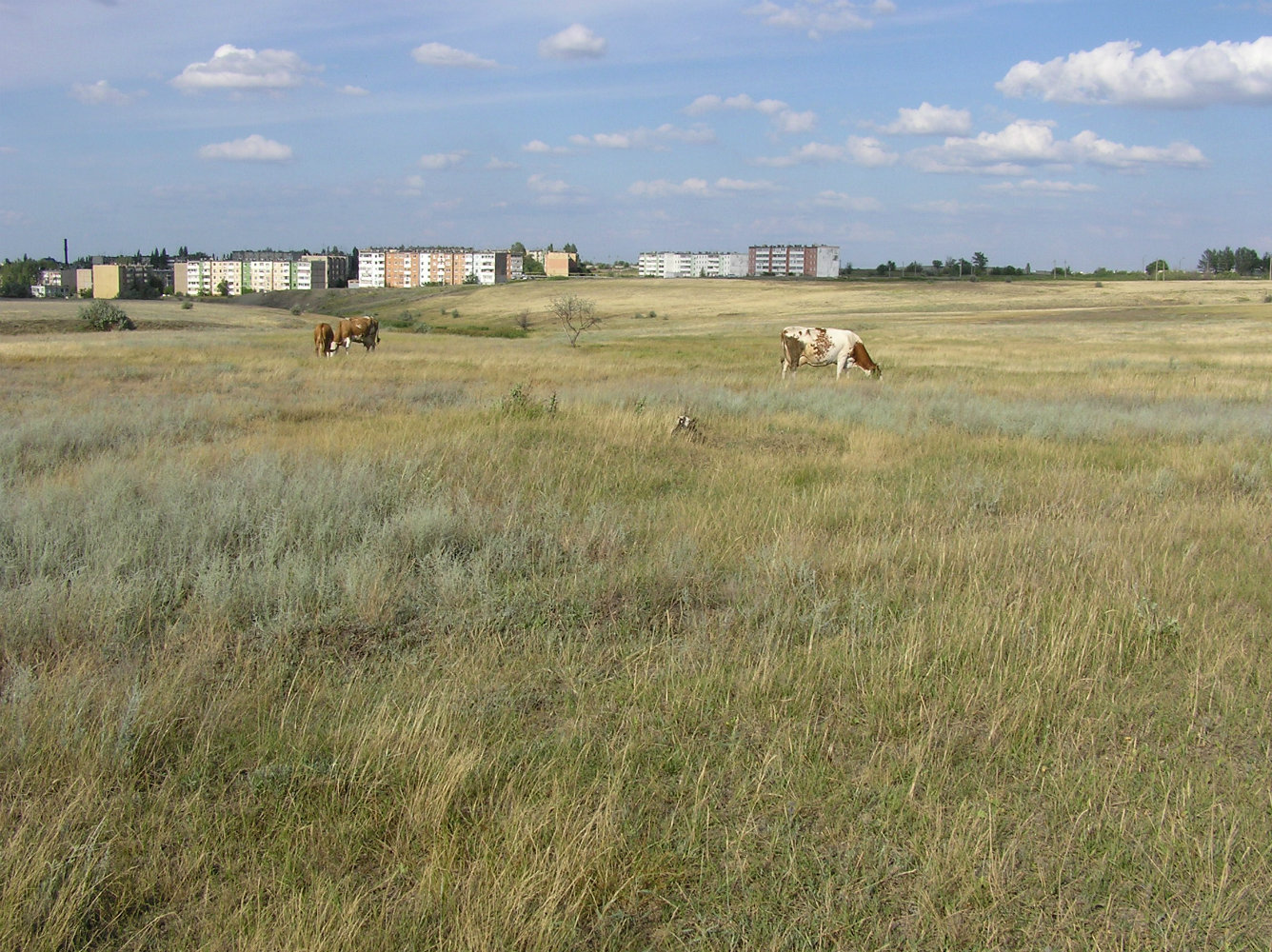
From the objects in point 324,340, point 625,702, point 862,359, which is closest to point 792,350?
point 862,359

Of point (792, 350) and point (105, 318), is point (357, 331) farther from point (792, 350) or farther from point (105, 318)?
point (105, 318)

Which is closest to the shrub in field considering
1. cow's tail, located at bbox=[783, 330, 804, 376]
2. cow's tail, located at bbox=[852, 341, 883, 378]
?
cow's tail, located at bbox=[783, 330, 804, 376]

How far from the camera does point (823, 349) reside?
965 inches

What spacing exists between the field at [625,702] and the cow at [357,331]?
75.5 feet

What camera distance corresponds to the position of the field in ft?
9.29

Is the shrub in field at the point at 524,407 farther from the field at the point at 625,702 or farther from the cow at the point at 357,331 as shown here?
the cow at the point at 357,331

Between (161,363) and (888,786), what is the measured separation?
26.3 meters

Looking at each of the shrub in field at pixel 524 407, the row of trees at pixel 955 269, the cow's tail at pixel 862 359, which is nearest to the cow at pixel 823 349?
the cow's tail at pixel 862 359

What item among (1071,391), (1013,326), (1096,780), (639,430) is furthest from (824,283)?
(1096,780)

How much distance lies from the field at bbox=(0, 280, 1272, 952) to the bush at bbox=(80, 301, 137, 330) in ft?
178

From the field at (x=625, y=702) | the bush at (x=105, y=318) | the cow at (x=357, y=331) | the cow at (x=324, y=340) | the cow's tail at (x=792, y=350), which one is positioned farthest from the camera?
the bush at (x=105, y=318)

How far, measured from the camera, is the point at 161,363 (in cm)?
2520

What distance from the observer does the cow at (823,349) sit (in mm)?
24453

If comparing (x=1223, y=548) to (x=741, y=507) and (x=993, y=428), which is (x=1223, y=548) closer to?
(x=741, y=507)
